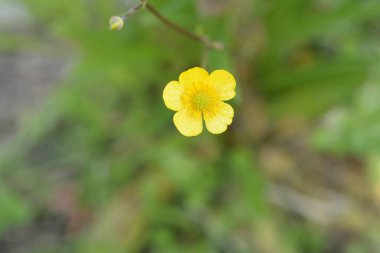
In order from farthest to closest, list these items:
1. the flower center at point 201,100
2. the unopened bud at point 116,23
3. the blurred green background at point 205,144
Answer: the blurred green background at point 205,144, the flower center at point 201,100, the unopened bud at point 116,23

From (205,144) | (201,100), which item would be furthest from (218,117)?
(205,144)

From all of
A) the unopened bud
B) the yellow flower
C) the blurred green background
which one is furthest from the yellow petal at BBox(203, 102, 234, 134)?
the blurred green background

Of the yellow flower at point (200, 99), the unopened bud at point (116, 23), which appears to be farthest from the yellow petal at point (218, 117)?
the unopened bud at point (116, 23)

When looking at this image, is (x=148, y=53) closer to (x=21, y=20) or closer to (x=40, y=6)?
(x=40, y=6)

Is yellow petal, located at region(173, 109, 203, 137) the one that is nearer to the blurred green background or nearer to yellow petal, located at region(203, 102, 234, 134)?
yellow petal, located at region(203, 102, 234, 134)

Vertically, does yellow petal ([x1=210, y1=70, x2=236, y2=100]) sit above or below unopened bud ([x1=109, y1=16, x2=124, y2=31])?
above

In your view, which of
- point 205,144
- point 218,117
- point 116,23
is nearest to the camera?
point 116,23

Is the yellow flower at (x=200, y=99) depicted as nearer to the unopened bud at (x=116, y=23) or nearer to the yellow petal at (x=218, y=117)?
the yellow petal at (x=218, y=117)

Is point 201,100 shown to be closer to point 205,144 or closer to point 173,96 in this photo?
point 173,96
